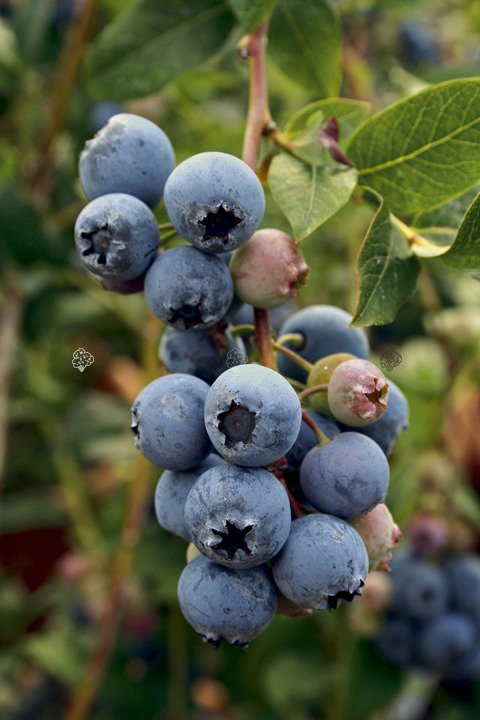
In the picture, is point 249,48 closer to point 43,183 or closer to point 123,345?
point 43,183

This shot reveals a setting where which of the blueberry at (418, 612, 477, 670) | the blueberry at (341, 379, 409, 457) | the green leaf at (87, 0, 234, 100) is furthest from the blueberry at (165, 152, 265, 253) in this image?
the blueberry at (418, 612, 477, 670)

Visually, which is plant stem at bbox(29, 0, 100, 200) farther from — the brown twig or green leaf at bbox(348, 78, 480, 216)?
green leaf at bbox(348, 78, 480, 216)

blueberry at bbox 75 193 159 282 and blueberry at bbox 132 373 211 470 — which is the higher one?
blueberry at bbox 75 193 159 282

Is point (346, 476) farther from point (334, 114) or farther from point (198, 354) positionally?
point (334, 114)

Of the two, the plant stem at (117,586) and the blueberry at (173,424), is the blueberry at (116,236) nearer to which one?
the blueberry at (173,424)

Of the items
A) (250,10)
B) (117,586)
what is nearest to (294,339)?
(250,10)

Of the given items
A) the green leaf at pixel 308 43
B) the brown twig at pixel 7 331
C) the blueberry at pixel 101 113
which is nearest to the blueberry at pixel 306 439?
the green leaf at pixel 308 43
